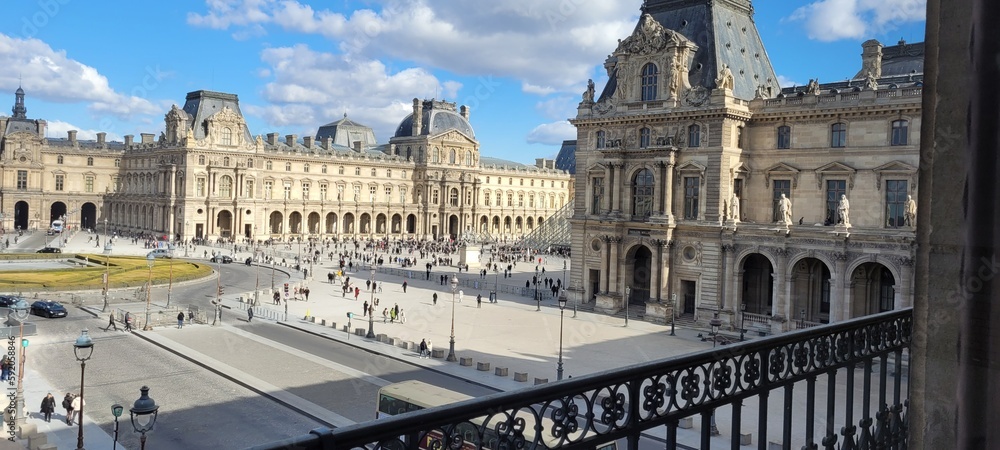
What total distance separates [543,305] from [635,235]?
924 cm

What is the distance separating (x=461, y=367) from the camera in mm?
32531

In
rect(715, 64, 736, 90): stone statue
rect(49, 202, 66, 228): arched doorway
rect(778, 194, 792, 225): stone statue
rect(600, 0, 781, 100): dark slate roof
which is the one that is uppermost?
rect(600, 0, 781, 100): dark slate roof

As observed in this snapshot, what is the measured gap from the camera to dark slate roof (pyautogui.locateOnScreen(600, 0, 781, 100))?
46.9m

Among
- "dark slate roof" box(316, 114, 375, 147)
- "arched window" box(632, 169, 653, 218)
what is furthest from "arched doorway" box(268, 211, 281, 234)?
"arched window" box(632, 169, 653, 218)

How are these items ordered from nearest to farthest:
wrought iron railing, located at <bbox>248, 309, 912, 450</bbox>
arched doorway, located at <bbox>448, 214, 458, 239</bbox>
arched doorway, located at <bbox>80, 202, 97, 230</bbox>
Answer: wrought iron railing, located at <bbox>248, 309, 912, 450</bbox>, arched doorway, located at <bbox>80, 202, 97, 230</bbox>, arched doorway, located at <bbox>448, 214, 458, 239</bbox>

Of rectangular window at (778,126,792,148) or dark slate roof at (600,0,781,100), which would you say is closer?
rectangular window at (778,126,792,148)

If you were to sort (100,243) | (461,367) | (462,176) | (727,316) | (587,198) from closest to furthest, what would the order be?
(461,367) → (727,316) → (587,198) → (100,243) → (462,176)

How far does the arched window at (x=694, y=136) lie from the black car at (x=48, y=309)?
37.6 m

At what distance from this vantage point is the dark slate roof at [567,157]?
150250mm

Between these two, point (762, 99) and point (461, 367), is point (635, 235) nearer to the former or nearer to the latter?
point (762, 99)

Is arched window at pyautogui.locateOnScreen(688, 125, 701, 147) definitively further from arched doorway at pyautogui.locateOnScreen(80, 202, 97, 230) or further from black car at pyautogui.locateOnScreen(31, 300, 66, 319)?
arched doorway at pyautogui.locateOnScreen(80, 202, 97, 230)

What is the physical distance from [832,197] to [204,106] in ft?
281

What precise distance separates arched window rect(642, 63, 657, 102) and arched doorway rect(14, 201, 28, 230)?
102911mm

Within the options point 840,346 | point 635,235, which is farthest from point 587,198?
point 840,346
